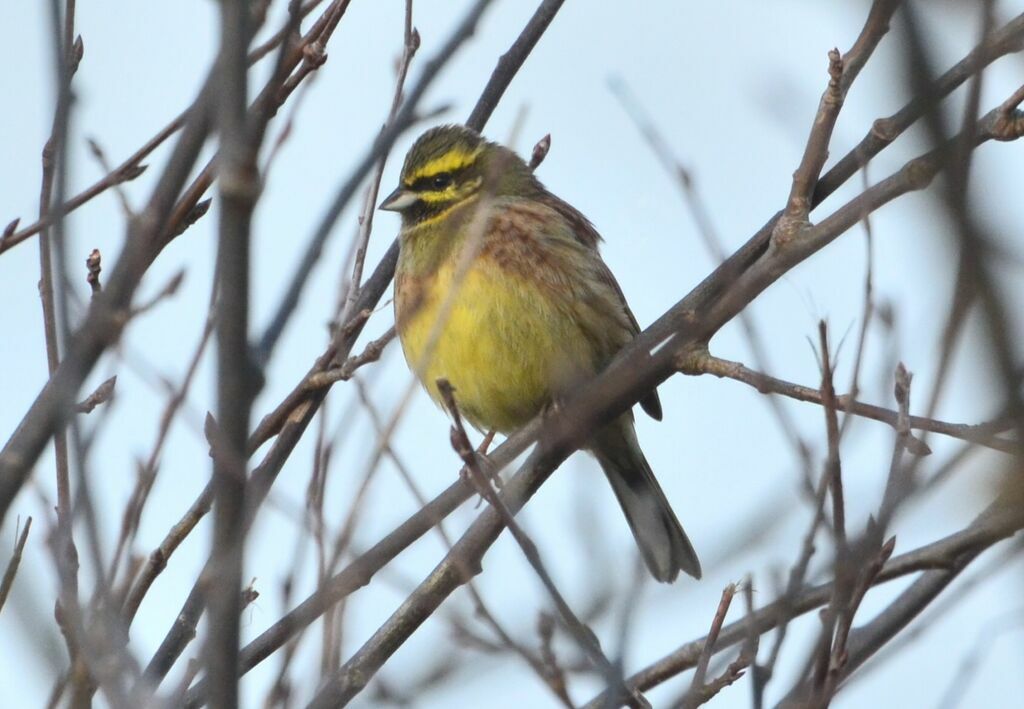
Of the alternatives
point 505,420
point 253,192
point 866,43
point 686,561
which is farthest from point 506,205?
point 253,192

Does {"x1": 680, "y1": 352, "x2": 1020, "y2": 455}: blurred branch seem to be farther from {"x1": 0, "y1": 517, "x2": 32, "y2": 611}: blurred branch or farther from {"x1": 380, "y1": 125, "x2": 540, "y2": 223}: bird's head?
{"x1": 380, "y1": 125, "x2": 540, "y2": 223}: bird's head

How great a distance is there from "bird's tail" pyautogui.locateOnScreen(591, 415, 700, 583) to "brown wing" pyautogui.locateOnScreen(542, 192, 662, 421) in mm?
165

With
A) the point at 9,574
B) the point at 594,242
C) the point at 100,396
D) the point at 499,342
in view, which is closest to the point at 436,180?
the point at 594,242

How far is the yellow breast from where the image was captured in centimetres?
657

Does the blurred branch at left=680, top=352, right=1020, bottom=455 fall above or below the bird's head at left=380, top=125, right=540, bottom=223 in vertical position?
below

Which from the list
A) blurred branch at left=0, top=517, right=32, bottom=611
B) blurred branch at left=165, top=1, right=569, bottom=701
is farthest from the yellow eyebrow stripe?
blurred branch at left=0, top=517, right=32, bottom=611

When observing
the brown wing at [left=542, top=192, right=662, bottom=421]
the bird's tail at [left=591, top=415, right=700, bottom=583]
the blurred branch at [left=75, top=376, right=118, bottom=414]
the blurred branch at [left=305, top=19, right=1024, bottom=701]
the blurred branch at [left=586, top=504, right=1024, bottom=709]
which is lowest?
the blurred branch at [left=586, top=504, right=1024, bottom=709]

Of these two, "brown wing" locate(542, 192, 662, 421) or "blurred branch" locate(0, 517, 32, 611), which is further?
"brown wing" locate(542, 192, 662, 421)

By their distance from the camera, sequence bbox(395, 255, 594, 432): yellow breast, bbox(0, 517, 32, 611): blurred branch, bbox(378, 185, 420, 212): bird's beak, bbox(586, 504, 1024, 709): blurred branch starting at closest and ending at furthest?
bbox(0, 517, 32, 611): blurred branch
bbox(586, 504, 1024, 709): blurred branch
bbox(395, 255, 594, 432): yellow breast
bbox(378, 185, 420, 212): bird's beak

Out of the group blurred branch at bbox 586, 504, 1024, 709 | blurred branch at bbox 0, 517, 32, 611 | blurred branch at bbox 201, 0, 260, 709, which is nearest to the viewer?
blurred branch at bbox 201, 0, 260, 709

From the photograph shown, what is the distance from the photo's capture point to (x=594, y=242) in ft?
25.4

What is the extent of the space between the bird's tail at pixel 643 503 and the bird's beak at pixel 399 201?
1676mm

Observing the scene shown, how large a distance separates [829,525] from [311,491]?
1.46 metres

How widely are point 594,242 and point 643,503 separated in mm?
1485
